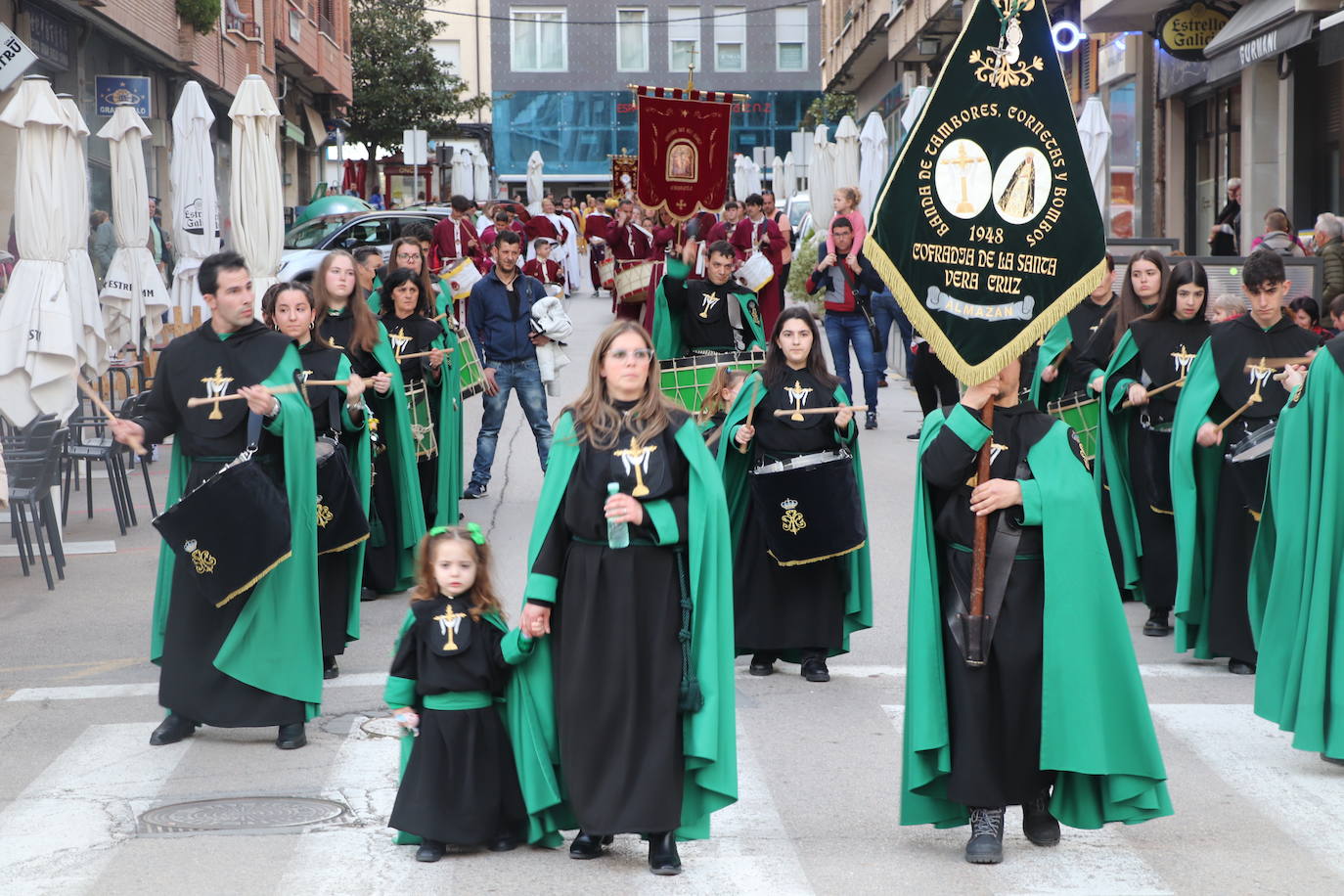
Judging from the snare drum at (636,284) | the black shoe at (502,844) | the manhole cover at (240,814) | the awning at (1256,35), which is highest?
the awning at (1256,35)

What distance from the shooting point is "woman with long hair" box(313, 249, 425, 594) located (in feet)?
31.6

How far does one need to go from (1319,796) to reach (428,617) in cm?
330

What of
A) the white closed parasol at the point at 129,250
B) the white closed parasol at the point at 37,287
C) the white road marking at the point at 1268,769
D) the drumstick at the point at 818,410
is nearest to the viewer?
the white road marking at the point at 1268,769

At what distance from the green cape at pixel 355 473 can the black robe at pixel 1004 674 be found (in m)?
3.60

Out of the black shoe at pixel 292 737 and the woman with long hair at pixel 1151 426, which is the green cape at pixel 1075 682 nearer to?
the black shoe at pixel 292 737

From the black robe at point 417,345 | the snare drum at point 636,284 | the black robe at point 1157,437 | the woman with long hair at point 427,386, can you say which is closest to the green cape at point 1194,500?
the black robe at point 1157,437

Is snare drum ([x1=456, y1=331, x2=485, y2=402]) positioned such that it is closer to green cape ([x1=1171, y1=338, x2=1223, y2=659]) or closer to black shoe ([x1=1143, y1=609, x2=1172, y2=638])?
black shoe ([x1=1143, y1=609, x2=1172, y2=638])

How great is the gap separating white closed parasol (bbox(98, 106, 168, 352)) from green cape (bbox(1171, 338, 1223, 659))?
10.3 meters

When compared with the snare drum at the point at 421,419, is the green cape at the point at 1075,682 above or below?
below

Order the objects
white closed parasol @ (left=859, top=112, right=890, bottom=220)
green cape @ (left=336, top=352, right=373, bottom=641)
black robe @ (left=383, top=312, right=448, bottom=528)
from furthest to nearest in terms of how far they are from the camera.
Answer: white closed parasol @ (left=859, top=112, right=890, bottom=220), black robe @ (left=383, top=312, right=448, bottom=528), green cape @ (left=336, top=352, right=373, bottom=641)

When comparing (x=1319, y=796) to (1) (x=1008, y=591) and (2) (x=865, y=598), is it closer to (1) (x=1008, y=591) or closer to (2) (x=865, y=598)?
(1) (x=1008, y=591)

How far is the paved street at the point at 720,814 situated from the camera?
549cm

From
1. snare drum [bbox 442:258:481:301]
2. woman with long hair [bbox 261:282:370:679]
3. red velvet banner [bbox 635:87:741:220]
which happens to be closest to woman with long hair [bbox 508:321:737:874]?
woman with long hair [bbox 261:282:370:679]

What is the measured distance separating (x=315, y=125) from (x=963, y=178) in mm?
42005
